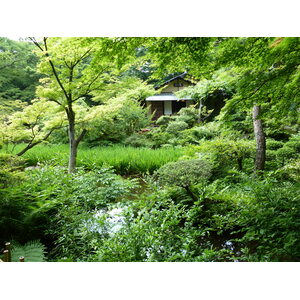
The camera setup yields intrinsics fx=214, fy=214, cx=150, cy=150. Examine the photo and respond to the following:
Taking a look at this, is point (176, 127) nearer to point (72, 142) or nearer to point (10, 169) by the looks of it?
point (72, 142)

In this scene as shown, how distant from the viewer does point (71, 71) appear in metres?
2.41

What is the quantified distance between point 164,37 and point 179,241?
1.91 metres

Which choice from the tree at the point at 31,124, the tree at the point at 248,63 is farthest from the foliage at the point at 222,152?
the tree at the point at 31,124

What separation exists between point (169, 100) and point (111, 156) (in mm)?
1019

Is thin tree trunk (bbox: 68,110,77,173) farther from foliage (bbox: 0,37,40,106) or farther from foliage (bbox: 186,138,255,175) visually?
foliage (bbox: 186,138,255,175)

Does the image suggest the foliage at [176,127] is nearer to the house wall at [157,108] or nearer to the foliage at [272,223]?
the house wall at [157,108]

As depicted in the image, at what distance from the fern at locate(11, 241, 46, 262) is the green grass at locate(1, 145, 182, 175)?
0.93 metres

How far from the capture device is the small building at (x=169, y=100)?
2.41 meters

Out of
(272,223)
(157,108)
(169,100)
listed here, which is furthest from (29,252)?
(272,223)

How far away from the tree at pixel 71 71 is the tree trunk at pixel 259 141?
1702 millimetres

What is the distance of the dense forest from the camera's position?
1.94m

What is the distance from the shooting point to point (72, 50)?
7.59 ft
